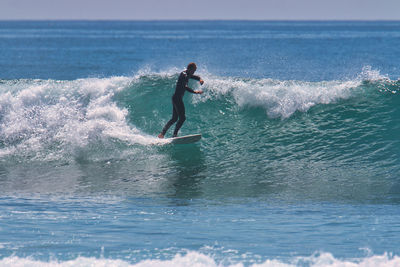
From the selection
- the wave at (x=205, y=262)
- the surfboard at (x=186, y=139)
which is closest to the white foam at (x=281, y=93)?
the surfboard at (x=186, y=139)

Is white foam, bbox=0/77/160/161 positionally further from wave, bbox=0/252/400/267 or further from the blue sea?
wave, bbox=0/252/400/267

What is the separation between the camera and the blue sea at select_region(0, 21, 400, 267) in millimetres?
5750

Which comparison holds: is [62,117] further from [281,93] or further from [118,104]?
[281,93]

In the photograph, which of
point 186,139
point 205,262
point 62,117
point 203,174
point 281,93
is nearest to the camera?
point 205,262

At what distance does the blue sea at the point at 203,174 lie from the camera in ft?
18.9

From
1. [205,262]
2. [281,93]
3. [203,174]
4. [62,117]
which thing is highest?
[281,93]

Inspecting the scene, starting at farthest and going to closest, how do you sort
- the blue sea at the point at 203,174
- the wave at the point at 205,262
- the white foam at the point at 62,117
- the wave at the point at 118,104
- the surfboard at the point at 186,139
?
1. the wave at the point at 118,104
2. the white foam at the point at 62,117
3. the surfboard at the point at 186,139
4. the blue sea at the point at 203,174
5. the wave at the point at 205,262

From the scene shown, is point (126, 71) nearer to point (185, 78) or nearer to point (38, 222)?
point (185, 78)

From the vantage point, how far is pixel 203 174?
32.1ft

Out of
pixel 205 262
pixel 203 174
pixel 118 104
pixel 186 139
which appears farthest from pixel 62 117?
pixel 205 262

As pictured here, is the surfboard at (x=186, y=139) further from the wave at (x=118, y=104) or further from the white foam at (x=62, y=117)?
the wave at (x=118, y=104)

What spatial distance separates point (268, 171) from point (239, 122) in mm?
3224

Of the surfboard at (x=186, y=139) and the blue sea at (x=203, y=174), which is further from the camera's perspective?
the surfboard at (x=186, y=139)

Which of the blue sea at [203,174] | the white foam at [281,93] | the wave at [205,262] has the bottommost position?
the wave at [205,262]
